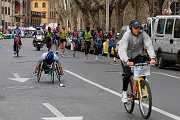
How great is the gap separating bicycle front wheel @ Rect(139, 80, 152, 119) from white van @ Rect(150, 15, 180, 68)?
479 inches

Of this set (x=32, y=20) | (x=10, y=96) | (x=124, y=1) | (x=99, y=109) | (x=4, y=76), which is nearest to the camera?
(x=99, y=109)

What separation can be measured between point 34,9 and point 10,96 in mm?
180868

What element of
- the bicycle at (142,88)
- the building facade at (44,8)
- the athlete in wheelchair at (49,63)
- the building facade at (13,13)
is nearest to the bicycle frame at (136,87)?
the bicycle at (142,88)

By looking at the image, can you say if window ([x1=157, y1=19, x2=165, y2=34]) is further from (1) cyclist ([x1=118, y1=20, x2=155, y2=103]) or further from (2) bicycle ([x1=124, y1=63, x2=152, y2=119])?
(2) bicycle ([x1=124, y1=63, x2=152, y2=119])

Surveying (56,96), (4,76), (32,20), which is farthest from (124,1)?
(32,20)

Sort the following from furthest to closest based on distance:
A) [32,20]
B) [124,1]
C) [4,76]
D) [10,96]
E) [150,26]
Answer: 1. [32,20]
2. [124,1]
3. [150,26]
4. [4,76]
5. [10,96]

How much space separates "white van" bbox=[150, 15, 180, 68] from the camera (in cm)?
2211

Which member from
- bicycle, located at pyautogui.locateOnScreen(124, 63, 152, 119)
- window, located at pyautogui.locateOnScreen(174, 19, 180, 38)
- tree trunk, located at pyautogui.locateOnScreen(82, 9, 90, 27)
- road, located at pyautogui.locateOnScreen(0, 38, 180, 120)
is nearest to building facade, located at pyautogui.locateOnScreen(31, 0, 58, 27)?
tree trunk, located at pyautogui.locateOnScreen(82, 9, 90, 27)

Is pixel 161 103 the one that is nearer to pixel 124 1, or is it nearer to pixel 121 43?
pixel 121 43

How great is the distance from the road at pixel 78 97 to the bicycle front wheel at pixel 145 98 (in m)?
0.24

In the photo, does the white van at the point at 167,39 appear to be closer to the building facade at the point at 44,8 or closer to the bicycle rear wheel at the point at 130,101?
the bicycle rear wheel at the point at 130,101

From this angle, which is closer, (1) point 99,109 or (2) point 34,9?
(1) point 99,109

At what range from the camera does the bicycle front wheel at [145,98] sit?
9.68 m

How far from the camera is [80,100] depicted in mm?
12539
